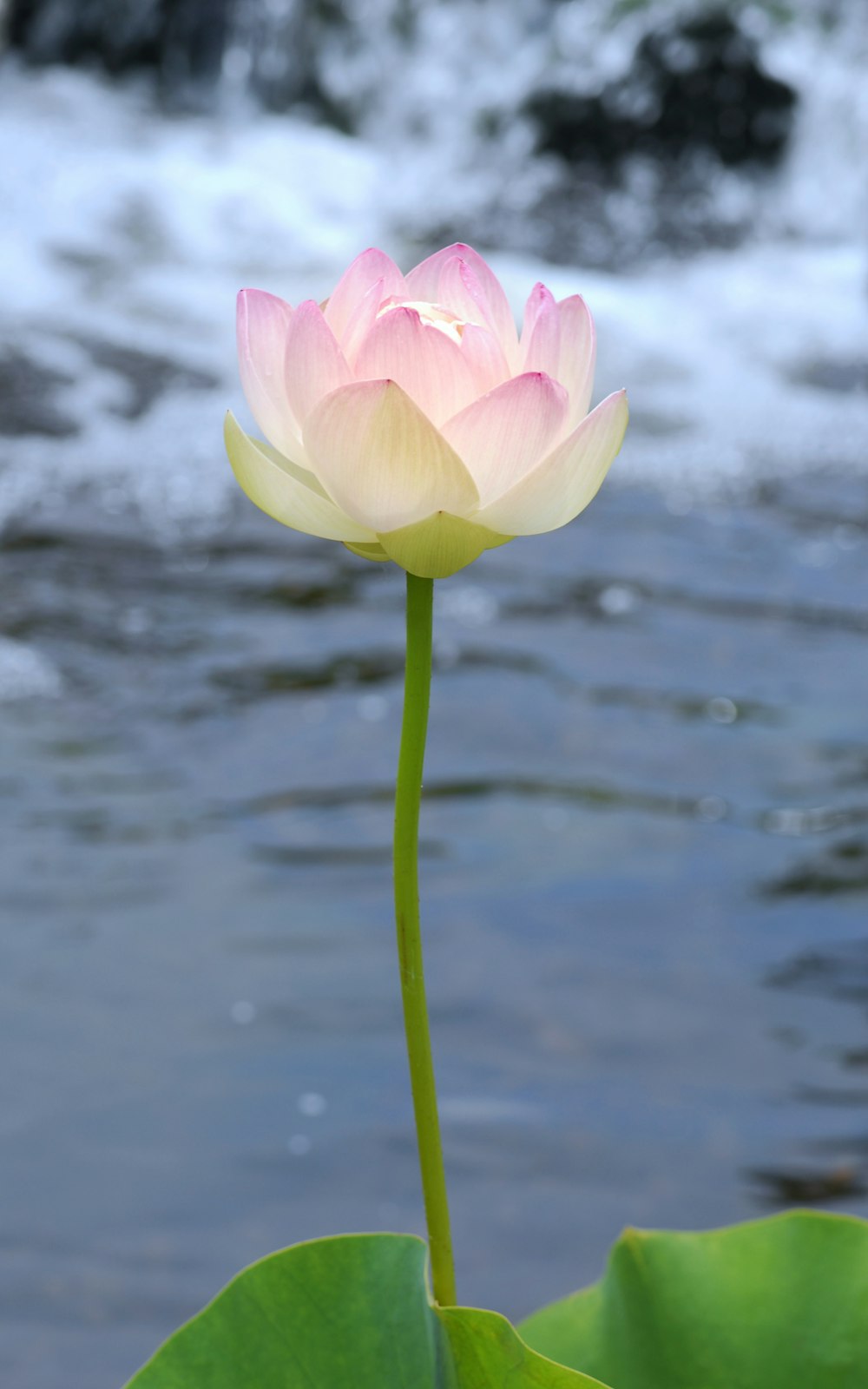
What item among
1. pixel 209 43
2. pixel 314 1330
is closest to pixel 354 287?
pixel 314 1330

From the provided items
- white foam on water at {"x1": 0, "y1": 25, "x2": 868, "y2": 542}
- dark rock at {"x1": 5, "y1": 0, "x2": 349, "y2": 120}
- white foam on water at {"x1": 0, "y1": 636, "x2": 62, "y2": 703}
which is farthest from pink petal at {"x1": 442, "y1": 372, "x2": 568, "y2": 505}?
dark rock at {"x1": 5, "y1": 0, "x2": 349, "y2": 120}

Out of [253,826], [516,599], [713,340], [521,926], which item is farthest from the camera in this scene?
[713,340]

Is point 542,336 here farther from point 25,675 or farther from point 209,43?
point 209,43

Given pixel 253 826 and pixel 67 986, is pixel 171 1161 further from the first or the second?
pixel 253 826

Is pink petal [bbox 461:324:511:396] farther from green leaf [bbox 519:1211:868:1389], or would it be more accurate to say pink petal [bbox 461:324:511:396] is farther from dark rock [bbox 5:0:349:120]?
dark rock [bbox 5:0:349:120]

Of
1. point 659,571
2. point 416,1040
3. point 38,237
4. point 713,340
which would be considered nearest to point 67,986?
point 416,1040
